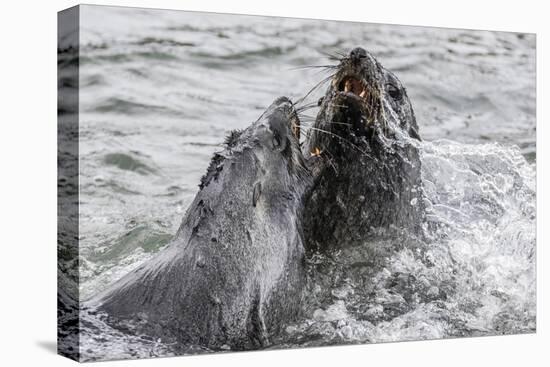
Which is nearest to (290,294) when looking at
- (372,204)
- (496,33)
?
(372,204)

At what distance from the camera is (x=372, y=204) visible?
302 inches

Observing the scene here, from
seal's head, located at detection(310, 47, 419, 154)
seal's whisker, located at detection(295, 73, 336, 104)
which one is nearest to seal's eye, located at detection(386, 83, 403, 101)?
seal's head, located at detection(310, 47, 419, 154)

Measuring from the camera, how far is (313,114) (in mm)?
7742

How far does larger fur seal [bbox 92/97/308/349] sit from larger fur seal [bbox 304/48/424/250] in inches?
9.1

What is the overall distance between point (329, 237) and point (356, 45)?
153 centimetres

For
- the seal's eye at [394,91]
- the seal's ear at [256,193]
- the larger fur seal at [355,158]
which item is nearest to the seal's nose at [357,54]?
the larger fur seal at [355,158]

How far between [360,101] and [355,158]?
42 centimetres

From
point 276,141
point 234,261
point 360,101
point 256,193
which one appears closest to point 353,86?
point 360,101

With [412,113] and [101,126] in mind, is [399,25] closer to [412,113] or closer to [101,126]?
[412,113]

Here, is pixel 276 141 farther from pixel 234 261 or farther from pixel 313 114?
pixel 234 261

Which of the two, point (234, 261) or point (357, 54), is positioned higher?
point (357, 54)

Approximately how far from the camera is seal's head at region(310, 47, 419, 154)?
7.60m

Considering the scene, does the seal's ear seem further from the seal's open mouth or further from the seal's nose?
the seal's nose

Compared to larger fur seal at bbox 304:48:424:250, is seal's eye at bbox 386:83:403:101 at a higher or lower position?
higher
